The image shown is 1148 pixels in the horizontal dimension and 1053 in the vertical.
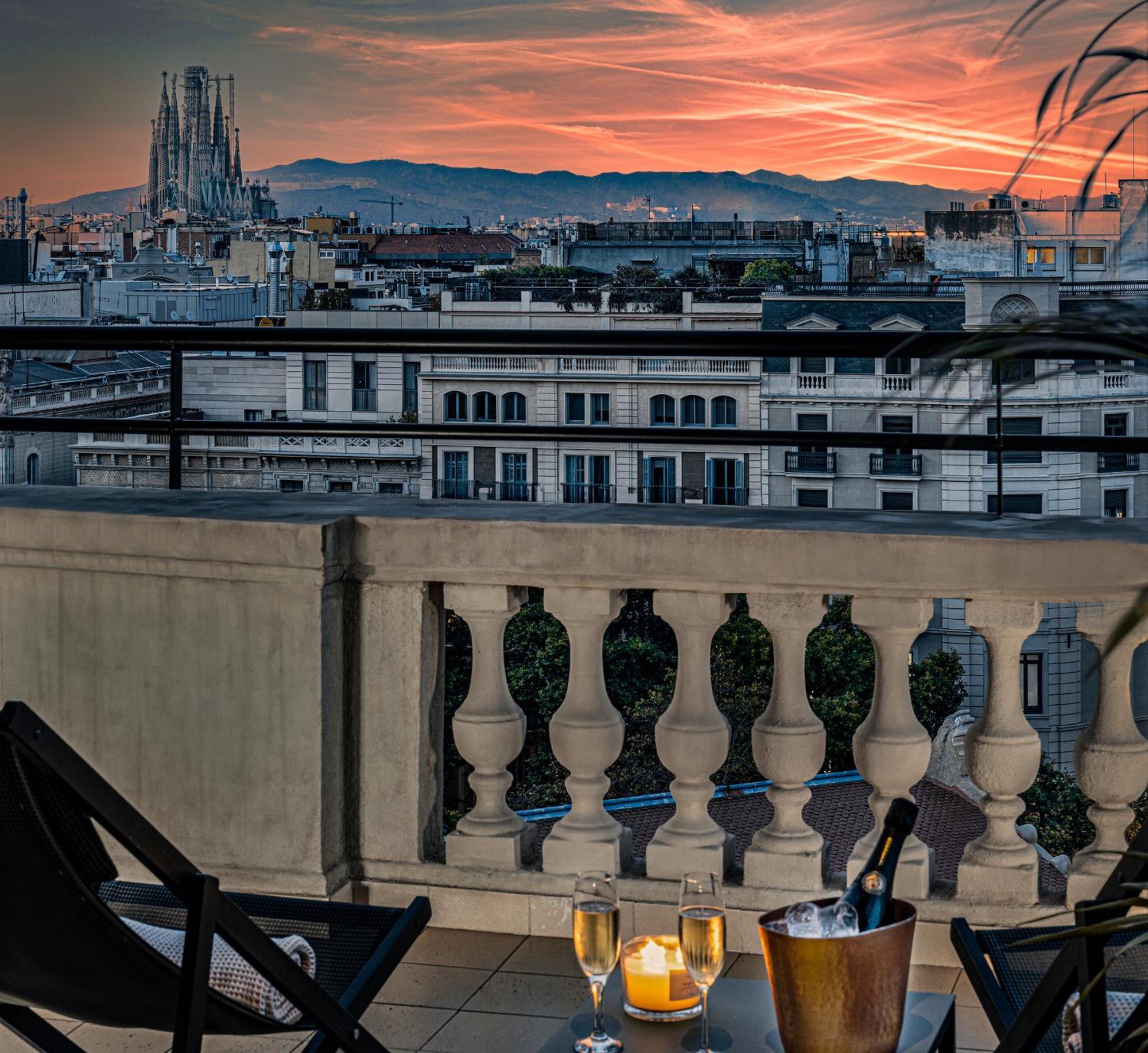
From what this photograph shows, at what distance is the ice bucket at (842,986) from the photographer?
4.73 ft

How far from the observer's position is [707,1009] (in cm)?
158

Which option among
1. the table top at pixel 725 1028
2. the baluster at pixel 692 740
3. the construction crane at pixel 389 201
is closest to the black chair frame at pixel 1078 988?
the table top at pixel 725 1028

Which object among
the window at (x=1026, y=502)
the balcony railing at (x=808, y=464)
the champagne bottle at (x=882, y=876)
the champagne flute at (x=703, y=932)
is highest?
the champagne bottle at (x=882, y=876)

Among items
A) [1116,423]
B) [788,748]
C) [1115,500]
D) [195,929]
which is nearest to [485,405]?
[1115,500]

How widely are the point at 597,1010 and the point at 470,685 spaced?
1175 millimetres

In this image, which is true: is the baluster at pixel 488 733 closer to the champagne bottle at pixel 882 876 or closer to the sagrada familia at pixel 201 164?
the champagne bottle at pixel 882 876

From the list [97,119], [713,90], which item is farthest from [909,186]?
[97,119]

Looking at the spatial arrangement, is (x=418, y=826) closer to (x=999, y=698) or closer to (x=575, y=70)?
(x=999, y=698)

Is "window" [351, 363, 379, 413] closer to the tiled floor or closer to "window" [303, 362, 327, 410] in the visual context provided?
"window" [303, 362, 327, 410]

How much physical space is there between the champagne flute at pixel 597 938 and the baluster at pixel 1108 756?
107 centimetres

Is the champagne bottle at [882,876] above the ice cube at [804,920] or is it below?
above

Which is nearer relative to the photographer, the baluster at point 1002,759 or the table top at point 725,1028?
the table top at point 725,1028

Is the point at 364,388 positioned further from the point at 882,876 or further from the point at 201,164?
the point at 201,164

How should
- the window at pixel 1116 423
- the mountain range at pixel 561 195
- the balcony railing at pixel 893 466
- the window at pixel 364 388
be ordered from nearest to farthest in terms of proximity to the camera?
the window at pixel 1116 423 < the balcony railing at pixel 893 466 < the window at pixel 364 388 < the mountain range at pixel 561 195
